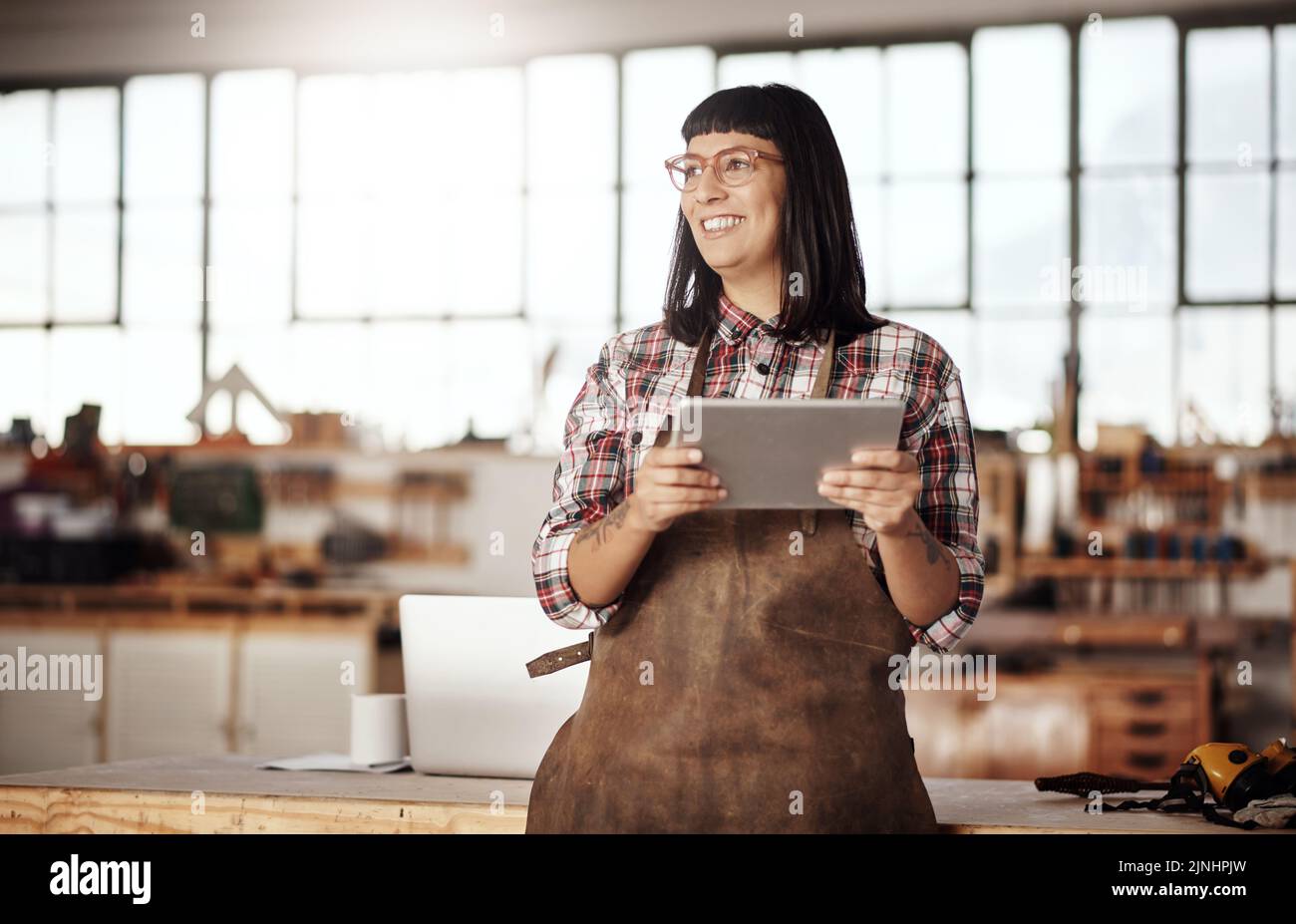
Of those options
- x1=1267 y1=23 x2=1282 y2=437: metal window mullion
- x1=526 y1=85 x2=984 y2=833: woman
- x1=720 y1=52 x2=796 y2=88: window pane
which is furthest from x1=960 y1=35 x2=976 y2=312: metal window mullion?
x1=526 y1=85 x2=984 y2=833: woman

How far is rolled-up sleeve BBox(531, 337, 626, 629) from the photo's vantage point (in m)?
1.65

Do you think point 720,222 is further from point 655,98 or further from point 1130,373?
point 655,98

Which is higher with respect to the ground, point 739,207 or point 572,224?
point 572,224

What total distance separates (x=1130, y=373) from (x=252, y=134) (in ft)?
17.7

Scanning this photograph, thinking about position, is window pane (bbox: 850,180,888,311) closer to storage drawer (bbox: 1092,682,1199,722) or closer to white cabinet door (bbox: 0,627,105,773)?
storage drawer (bbox: 1092,682,1199,722)

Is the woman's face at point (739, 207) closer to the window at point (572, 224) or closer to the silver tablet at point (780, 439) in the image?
the silver tablet at point (780, 439)

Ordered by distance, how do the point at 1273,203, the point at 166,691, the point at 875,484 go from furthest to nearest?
the point at 1273,203, the point at 166,691, the point at 875,484

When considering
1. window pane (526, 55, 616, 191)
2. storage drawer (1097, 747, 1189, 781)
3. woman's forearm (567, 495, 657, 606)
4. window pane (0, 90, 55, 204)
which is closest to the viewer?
woman's forearm (567, 495, 657, 606)

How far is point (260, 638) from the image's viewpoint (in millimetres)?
Result: 6344

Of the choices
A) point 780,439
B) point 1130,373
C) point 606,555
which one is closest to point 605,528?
point 606,555

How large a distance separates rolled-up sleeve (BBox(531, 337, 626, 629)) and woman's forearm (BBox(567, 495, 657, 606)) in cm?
2

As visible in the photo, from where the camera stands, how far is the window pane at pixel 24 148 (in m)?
8.62

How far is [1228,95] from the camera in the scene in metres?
7.32

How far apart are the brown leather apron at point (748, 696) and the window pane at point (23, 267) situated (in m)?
7.88
